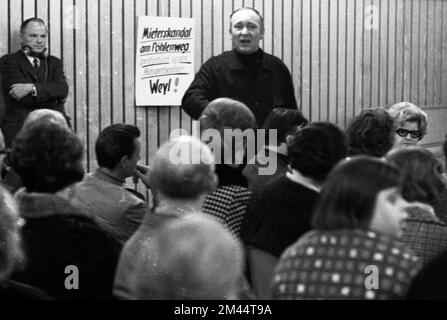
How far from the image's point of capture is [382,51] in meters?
9.93

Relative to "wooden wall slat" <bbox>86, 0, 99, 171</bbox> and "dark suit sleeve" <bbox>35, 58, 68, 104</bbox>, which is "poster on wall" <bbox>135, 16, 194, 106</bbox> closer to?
"wooden wall slat" <bbox>86, 0, 99, 171</bbox>

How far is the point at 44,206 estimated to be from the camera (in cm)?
331

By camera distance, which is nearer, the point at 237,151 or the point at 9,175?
the point at 237,151

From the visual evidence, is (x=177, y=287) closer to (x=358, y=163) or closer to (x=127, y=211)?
(x=358, y=163)

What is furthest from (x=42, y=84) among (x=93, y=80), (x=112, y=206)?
(x=112, y=206)

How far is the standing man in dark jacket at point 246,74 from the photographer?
634 cm

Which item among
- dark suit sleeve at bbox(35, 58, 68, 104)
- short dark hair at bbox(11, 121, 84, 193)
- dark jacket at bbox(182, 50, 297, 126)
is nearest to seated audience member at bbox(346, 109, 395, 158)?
dark jacket at bbox(182, 50, 297, 126)

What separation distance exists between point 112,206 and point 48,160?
0.79 m

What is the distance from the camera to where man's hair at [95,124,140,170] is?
14.9ft

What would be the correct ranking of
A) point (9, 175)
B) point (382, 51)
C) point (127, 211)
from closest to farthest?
point (127, 211) → point (9, 175) → point (382, 51)

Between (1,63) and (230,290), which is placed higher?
(1,63)
